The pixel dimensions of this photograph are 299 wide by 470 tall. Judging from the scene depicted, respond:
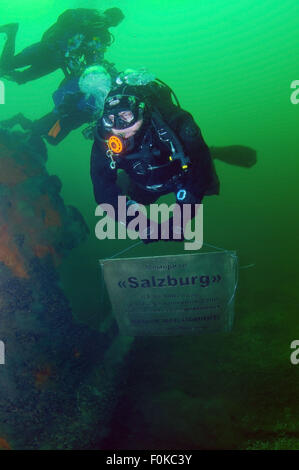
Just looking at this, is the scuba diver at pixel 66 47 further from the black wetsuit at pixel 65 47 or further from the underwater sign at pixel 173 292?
the underwater sign at pixel 173 292

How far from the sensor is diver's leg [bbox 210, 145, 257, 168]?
4.49m

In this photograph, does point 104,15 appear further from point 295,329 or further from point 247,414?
point 247,414

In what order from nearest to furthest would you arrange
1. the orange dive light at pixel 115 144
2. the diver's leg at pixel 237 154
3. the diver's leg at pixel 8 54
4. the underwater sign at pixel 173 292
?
the underwater sign at pixel 173 292 → the orange dive light at pixel 115 144 → the diver's leg at pixel 237 154 → the diver's leg at pixel 8 54

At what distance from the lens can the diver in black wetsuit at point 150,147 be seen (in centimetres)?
298

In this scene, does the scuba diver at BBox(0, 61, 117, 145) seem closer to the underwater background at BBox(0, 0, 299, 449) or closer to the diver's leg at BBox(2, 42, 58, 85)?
the diver's leg at BBox(2, 42, 58, 85)

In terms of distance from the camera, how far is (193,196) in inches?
121

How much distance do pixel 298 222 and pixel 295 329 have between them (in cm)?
635

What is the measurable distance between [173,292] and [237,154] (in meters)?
2.68

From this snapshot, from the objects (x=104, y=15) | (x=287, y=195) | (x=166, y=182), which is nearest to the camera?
(x=166, y=182)

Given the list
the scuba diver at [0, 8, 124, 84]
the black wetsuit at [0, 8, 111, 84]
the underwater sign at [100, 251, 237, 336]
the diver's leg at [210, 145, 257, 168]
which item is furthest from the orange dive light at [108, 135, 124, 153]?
the black wetsuit at [0, 8, 111, 84]

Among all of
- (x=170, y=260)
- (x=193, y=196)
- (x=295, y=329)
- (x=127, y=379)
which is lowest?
(x=127, y=379)

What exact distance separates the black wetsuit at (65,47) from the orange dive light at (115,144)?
4.15m

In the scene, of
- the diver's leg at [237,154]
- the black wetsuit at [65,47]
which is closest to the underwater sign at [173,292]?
the diver's leg at [237,154]
